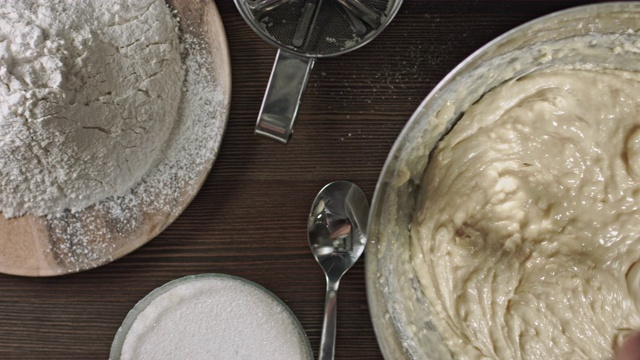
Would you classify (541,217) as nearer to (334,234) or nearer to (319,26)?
(334,234)

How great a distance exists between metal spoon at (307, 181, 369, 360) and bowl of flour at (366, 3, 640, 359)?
6 cm

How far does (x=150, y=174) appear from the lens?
2.95 ft

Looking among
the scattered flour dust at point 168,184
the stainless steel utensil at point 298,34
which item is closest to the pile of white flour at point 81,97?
the scattered flour dust at point 168,184

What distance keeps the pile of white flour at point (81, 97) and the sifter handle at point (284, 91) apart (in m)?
0.15

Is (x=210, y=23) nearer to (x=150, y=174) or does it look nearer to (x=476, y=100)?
(x=150, y=174)

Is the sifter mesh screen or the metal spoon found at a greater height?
the sifter mesh screen

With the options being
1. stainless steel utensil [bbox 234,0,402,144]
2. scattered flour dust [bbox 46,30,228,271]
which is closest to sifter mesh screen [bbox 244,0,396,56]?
stainless steel utensil [bbox 234,0,402,144]

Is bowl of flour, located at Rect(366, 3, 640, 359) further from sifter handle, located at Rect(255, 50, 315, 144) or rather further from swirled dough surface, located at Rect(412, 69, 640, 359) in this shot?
sifter handle, located at Rect(255, 50, 315, 144)

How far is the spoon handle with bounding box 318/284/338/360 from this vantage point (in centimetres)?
89

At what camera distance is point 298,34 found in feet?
2.85

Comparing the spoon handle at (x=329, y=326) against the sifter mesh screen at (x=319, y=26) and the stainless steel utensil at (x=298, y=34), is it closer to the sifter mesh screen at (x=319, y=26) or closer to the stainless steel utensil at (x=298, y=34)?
the stainless steel utensil at (x=298, y=34)

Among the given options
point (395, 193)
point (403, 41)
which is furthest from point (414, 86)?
point (395, 193)

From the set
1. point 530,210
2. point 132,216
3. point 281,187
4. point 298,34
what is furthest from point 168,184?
point 530,210

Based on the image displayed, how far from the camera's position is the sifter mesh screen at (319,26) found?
864 millimetres
